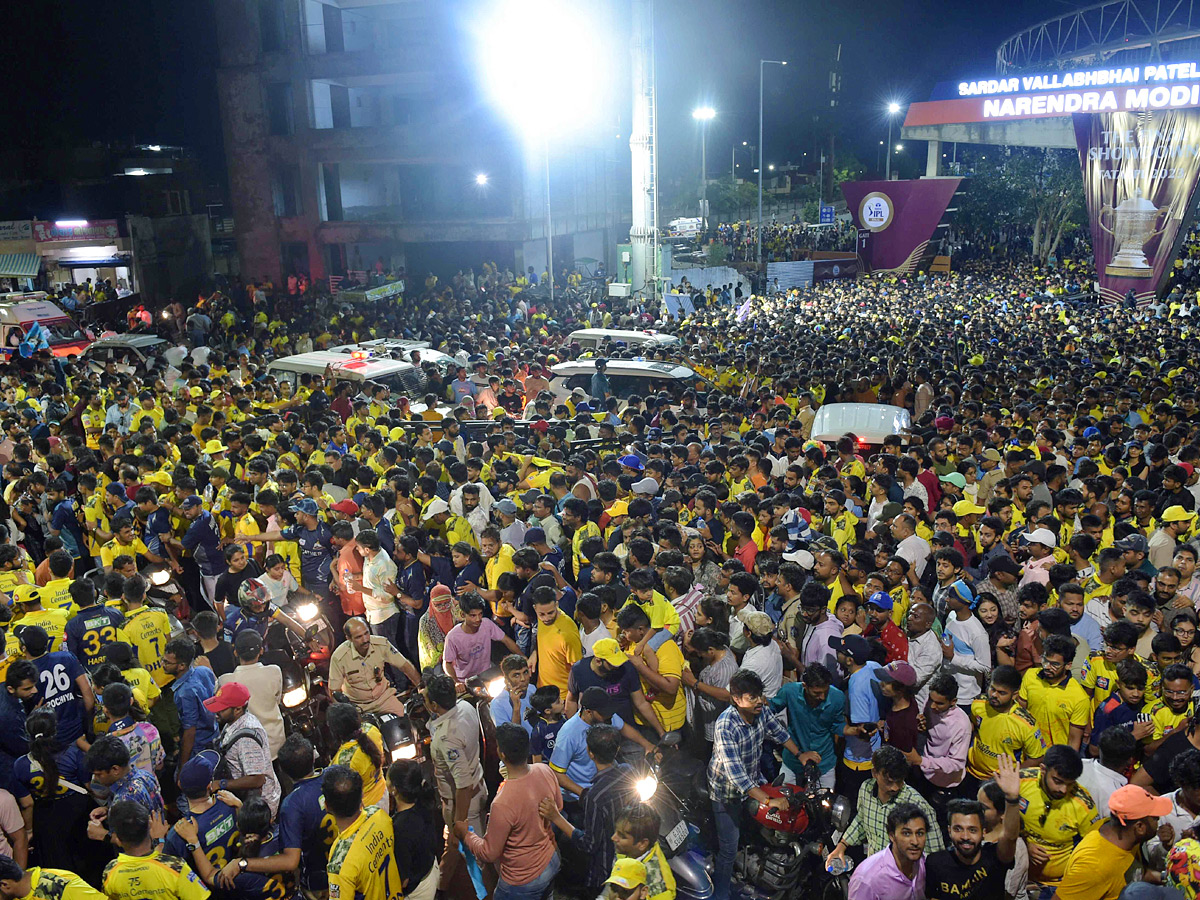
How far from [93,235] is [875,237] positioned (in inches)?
1175

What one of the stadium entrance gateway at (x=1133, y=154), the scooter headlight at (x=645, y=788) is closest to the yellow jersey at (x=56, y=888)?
the scooter headlight at (x=645, y=788)

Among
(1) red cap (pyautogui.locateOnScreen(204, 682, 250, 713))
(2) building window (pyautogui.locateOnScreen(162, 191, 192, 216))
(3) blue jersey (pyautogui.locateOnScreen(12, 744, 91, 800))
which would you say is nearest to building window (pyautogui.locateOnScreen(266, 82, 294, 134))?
(2) building window (pyautogui.locateOnScreen(162, 191, 192, 216))

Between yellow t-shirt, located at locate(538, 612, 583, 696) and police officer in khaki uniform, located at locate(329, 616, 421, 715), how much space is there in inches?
39.8

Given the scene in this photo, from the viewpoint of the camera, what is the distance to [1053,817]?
4543 millimetres

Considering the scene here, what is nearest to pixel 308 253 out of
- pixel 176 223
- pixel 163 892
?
pixel 176 223

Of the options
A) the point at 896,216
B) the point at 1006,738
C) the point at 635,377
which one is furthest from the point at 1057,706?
the point at 896,216

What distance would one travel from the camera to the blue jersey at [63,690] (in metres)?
5.68

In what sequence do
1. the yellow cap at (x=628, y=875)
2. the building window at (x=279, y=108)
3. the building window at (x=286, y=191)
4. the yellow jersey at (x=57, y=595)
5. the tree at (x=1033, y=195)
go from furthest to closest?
the tree at (x=1033, y=195)
the building window at (x=286, y=191)
the building window at (x=279, y=108)
the yellow jersey at (x=57, y=595)
the yellow cap at (x=628, y=875)

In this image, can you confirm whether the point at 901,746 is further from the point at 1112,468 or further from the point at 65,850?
the point at 1112,468

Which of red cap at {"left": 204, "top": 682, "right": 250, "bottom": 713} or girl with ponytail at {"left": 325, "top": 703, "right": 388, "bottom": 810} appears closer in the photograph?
girl with ponytail at {"left": 325, "top": 703, "right": 388, "bottom": 810}

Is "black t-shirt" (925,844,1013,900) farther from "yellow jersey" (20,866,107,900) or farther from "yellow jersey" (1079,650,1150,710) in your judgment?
"yellow jersey" (20,866,107,900)

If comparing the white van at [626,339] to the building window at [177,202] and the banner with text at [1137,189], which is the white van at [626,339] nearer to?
the banner with text at [1137,189]

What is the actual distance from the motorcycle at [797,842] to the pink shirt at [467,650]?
6.89 ft

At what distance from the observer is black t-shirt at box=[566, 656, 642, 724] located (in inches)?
218
